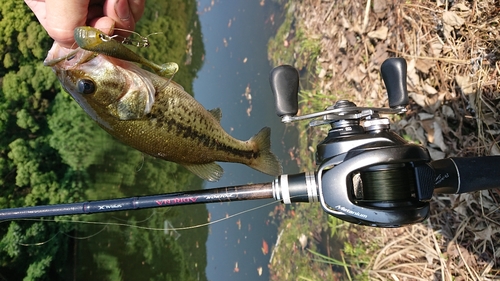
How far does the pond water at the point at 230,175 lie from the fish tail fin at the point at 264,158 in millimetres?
938

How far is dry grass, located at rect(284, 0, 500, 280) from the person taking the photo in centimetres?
228

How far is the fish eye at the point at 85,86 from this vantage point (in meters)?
1.66

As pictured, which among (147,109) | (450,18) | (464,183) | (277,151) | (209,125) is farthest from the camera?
(277,151)

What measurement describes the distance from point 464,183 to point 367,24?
7.21ft

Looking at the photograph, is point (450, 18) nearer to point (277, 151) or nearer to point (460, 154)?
point (460, 154)

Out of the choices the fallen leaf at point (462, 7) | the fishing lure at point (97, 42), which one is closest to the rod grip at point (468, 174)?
the fishing lure at point (97, 42)

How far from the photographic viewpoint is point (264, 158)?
2.31 metres

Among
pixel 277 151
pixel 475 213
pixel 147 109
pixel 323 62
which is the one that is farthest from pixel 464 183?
pixel 277 151

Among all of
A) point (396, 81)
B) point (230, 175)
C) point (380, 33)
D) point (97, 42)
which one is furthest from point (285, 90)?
point (230, 175)

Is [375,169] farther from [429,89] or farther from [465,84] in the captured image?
[429,89]

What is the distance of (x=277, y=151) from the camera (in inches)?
163

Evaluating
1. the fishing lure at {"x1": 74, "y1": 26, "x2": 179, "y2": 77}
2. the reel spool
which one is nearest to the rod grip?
the reel spool

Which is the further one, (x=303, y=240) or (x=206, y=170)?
(x=303, y=240)

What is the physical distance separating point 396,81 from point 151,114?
3.94ft
